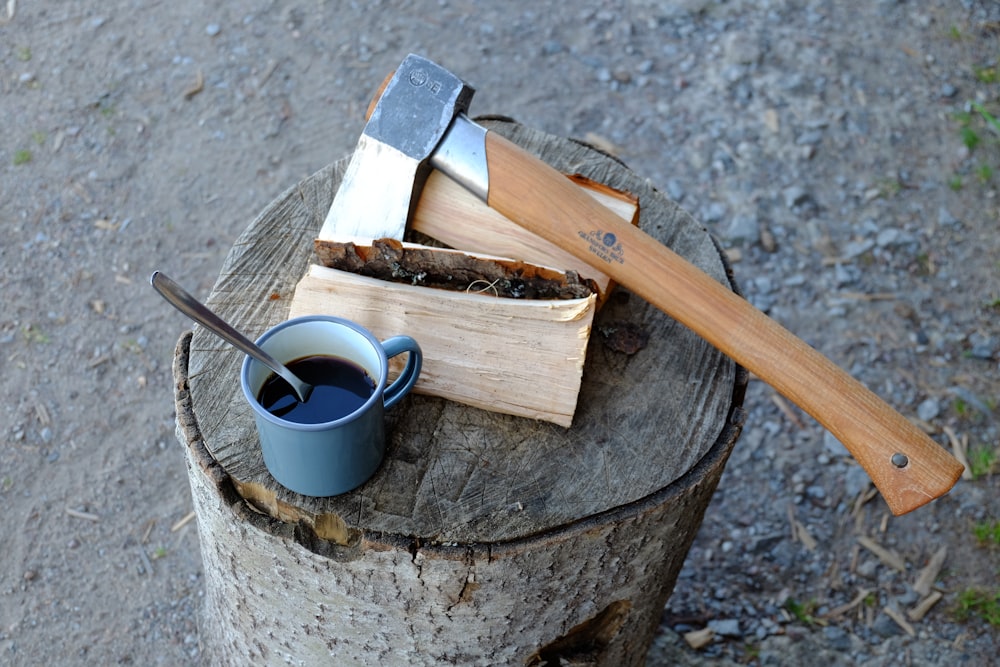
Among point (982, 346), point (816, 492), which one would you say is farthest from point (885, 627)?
point (982, 346)

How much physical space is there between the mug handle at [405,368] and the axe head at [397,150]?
1.33ft

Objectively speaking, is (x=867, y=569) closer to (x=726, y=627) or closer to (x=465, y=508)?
(x=726, y=627)

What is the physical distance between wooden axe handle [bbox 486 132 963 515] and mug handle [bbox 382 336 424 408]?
1.39 feet

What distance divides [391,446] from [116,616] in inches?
64.7

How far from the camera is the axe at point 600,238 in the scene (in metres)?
1.71

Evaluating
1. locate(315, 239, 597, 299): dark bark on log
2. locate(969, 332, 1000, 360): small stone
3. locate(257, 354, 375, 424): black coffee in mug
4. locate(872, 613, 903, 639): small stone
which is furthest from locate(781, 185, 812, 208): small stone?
locate(257, 354, 375, 424): black coffee in mug

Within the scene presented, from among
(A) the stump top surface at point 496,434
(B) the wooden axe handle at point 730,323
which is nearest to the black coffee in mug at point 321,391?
(A) the stump top surface at point 496,434

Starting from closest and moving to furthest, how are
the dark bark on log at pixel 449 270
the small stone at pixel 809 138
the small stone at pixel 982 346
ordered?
the dark bark on log at pixel 449 270, the small stone at pixel 982 346, the small stone at pixel 809 138

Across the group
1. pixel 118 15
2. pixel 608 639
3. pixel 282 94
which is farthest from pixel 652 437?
pixel 118 15

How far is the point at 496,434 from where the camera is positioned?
1747mm

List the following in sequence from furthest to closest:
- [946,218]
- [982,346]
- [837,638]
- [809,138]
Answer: [809,138], [946,218], [982,346], [837,638]

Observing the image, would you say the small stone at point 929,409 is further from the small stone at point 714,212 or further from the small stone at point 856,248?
the small stone at point 714,212

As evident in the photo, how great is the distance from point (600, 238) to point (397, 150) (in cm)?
48

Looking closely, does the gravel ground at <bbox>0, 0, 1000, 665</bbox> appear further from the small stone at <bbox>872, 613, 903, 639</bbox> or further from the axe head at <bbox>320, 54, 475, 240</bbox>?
the axe head at <bbox>320, 54, 475, 240</bbox>
